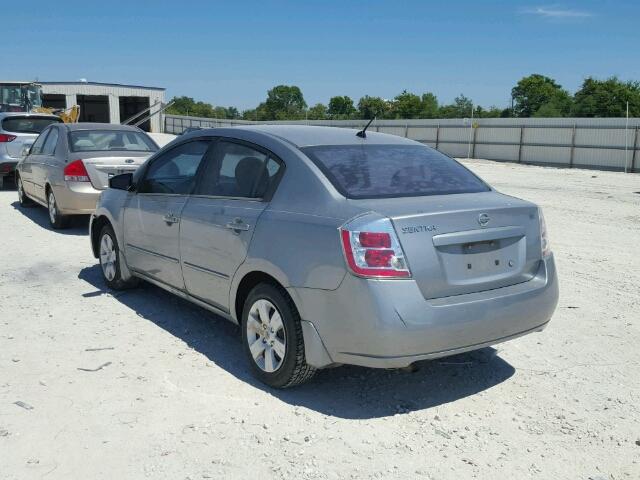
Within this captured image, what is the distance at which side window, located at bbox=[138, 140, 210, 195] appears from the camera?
16.9 feet

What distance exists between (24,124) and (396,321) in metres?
13.4

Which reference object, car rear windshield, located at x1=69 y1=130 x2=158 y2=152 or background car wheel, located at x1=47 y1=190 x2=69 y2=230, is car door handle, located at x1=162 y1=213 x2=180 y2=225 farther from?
background car wheel, located at x1=47 y1=190 x2=69 y2=230

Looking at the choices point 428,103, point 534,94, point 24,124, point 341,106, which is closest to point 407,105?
point 428,103

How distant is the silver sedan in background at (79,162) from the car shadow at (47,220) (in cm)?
21

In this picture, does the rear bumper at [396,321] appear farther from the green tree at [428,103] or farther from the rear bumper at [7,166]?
the green tree at [428,103]

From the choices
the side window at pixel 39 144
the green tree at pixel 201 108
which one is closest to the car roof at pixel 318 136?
the side window at pixel 39 144

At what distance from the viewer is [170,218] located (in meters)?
5.18

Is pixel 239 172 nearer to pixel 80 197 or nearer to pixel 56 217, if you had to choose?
pixel 80 197

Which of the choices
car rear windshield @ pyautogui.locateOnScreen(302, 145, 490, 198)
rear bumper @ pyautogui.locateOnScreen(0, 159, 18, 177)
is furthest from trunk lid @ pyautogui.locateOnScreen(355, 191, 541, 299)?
rear bumper @ pyautogui.locateOnScreen(0, 159, 18, 177)

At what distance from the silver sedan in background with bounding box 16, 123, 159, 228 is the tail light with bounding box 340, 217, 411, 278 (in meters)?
6.48

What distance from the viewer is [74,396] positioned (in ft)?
13.3

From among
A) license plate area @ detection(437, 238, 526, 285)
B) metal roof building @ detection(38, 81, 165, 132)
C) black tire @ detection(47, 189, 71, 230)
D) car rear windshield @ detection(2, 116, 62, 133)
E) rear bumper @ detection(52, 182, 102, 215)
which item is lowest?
black tire @ detection(47, 189, 71, 230)

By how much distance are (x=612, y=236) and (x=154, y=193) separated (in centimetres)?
728

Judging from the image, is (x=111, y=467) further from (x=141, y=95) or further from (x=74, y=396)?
Result: (x=141, y=95)
